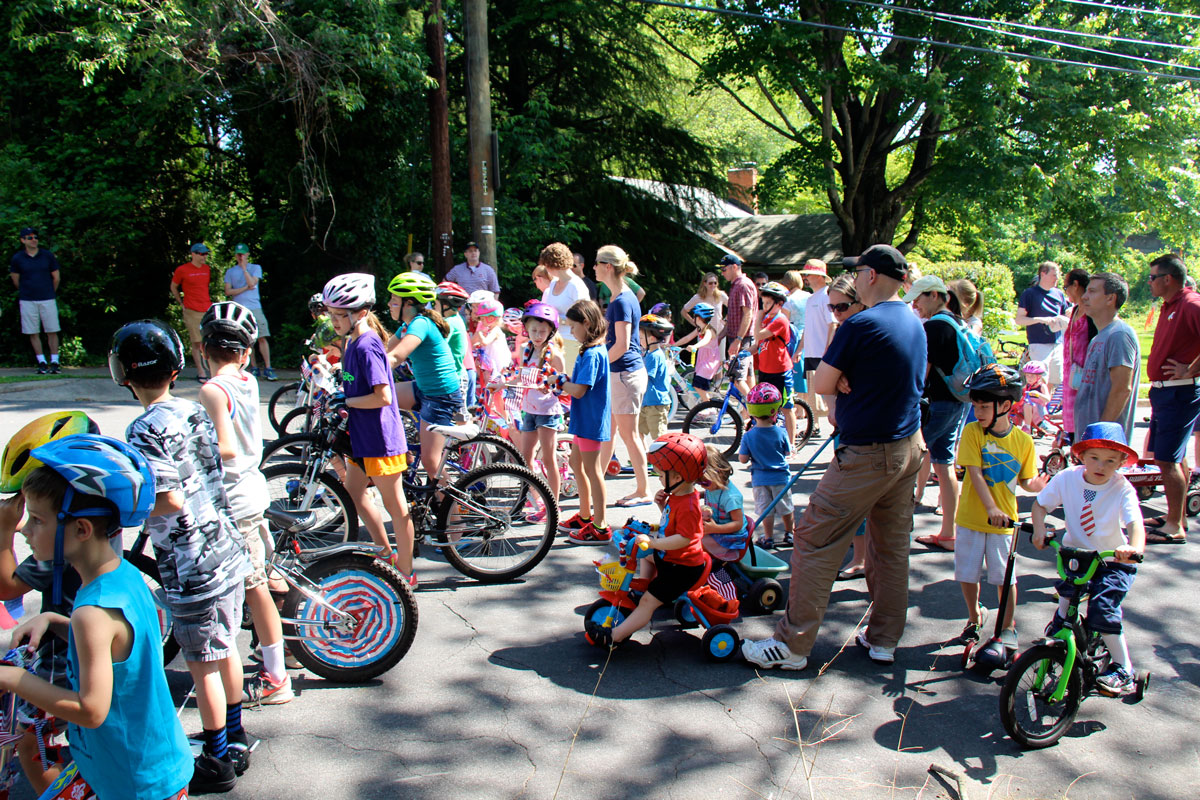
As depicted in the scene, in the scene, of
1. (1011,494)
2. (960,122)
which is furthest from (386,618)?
(960,122)

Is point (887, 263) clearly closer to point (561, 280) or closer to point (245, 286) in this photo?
point (561, 280)

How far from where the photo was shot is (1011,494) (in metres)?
4.47

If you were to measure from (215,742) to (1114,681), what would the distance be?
13.0 feet

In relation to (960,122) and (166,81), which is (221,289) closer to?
(166,81)

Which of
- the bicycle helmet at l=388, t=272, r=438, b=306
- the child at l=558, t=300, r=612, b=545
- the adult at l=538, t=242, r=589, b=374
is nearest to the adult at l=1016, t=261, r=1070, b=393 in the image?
the adult at l=538, t=242, r=589, b=374

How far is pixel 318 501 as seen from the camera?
5.68 meters

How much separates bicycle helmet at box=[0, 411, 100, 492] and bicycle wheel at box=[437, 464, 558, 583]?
282 cm

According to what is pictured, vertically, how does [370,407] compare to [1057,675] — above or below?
above

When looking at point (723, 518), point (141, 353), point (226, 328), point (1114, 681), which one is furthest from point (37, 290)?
point (1114, 681)

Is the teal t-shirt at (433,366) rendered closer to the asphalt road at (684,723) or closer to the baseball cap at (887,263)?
the asphalt road at (684,723)

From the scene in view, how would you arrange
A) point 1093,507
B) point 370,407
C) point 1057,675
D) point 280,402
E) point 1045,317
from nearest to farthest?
1. point 1057,675
2. point 1093,507
3. point 370,407
4. point 1045,317
5. point 280,402

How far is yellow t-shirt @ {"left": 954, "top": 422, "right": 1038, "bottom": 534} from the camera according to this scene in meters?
4.43

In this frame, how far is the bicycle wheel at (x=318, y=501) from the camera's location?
5488 millimetres

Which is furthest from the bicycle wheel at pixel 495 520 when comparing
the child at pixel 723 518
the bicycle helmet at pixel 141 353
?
the bicycle helmet at pixel 141 353
